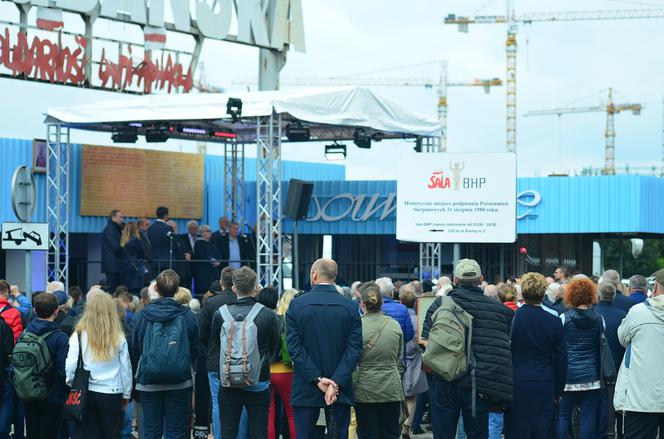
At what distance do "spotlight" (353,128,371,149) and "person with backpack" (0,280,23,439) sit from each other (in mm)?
13660

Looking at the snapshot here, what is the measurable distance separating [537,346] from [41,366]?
4.39m

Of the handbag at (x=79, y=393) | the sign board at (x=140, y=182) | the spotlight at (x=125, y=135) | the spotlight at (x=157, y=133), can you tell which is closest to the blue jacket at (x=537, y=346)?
the handbag at (x=79, y=393)

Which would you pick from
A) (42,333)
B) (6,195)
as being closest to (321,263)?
(42,333)

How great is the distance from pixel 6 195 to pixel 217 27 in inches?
298

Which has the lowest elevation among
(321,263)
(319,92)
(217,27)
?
(321,263)

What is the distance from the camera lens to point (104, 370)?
991 centimetres

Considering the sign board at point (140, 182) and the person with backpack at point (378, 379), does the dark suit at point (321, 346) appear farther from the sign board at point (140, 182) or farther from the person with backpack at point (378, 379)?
the sign board at point (140, 182)

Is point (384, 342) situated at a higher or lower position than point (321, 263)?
lower

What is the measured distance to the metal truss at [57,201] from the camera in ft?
74.3

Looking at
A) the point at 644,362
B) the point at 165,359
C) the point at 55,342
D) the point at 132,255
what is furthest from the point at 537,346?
the point at 132,255

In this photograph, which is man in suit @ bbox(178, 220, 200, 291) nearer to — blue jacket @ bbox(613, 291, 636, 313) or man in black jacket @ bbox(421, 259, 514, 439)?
blue jacket @ bbox(613, 291, 636, 313)

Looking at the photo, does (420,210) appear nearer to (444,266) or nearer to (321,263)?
(321,263)

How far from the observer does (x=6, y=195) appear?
24.4 metres

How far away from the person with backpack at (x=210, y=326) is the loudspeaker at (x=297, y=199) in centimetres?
1134
